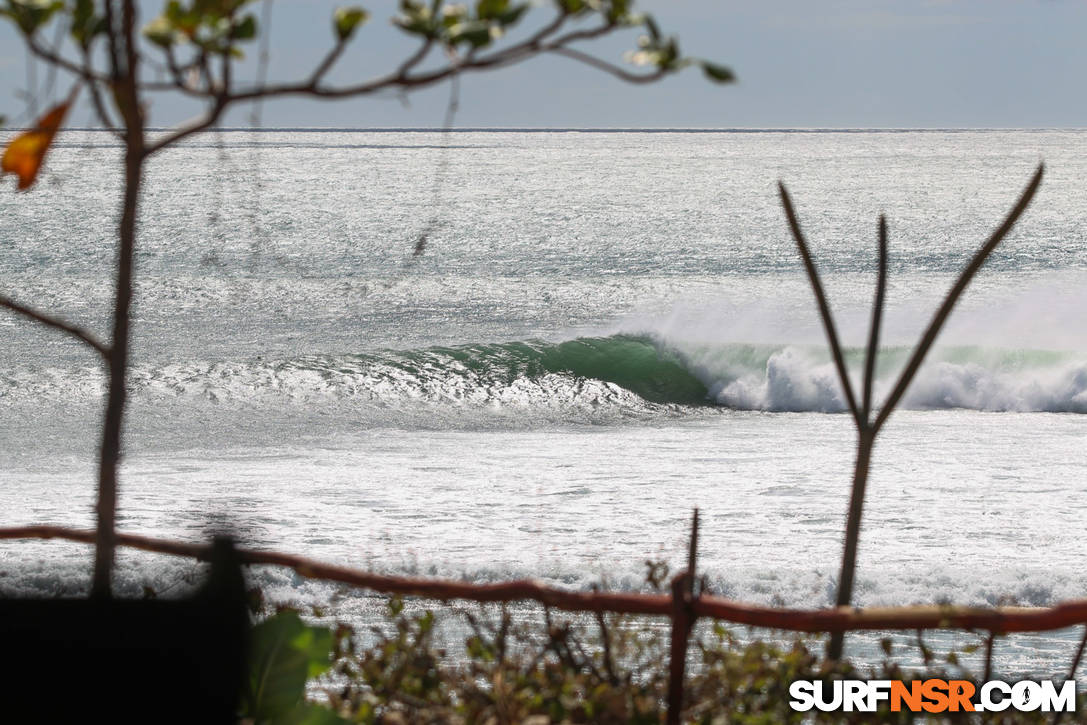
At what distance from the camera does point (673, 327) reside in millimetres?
20016

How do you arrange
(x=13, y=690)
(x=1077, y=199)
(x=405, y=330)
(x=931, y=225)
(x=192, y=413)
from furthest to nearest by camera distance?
(x=1077, y=199)
(x=931, y=225)
(x=405, y=330)
(x=192, y=413)
(x=13, y=690)

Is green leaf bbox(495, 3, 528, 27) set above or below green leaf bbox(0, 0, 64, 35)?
above

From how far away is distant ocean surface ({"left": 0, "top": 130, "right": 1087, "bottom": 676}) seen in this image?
21.6 ft

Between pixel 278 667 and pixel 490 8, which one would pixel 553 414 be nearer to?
pixel 278 667

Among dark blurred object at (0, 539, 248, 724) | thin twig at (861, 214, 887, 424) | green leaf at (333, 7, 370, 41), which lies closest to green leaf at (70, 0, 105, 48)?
green leaf at (333, 7, 370, 41)

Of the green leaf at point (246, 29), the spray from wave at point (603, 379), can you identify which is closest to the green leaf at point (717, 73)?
the green leaf at point (246, 29)

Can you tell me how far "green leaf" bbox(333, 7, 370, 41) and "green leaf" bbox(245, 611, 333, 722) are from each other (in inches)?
34.0

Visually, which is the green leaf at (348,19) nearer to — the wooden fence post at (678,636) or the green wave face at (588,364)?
the wooden fence post at (678,636)

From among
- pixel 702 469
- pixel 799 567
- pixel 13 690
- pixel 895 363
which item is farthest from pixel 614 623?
pixel 895 363

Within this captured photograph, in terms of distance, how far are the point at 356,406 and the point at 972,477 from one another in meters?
6.74

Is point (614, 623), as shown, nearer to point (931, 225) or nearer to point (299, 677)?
point (299, 677)

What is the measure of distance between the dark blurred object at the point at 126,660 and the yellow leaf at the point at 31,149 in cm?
55

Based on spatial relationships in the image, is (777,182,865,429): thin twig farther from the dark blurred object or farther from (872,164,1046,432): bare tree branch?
the dark blurred object

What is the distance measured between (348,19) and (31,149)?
440 millimetres
